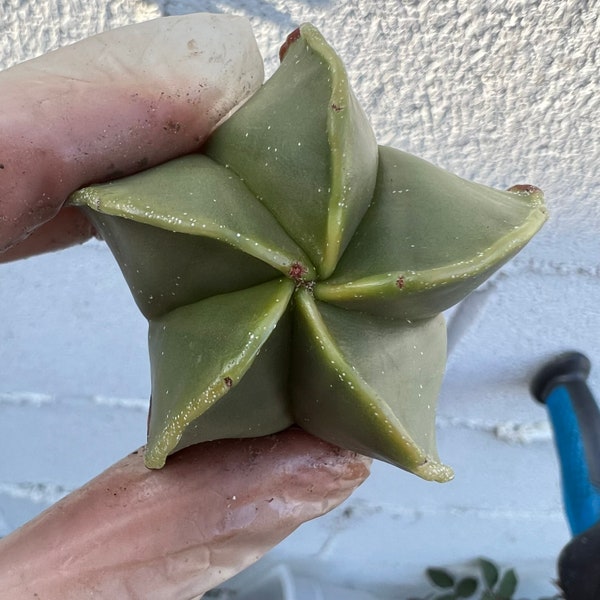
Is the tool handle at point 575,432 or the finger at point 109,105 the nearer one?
the finger at point 109,105

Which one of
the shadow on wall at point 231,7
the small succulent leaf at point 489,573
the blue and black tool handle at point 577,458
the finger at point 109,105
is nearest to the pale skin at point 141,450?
the finger at point 109,105

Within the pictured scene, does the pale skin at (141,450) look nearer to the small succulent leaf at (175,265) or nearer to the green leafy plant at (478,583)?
the small succulent leaf at (175,265)

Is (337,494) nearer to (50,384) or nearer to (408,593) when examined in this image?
(50,384)

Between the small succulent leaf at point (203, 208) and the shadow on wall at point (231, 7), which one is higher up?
the shadow on wall at point (231, 7)

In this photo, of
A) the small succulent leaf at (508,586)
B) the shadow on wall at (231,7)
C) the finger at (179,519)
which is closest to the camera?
the finger at (179,519)

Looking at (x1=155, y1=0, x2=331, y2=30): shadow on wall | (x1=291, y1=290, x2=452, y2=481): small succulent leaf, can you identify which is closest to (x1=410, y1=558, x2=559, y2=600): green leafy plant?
(x1=291, y1=290, x2=452, y2=481): small succulent leaf

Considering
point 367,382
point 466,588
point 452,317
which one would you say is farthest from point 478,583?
point 367,382
